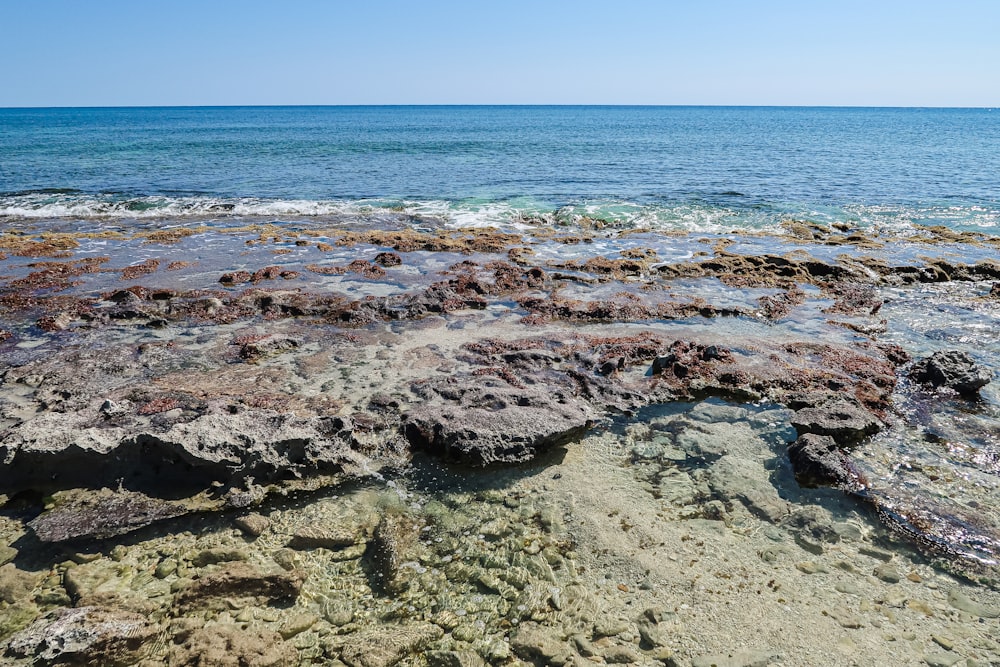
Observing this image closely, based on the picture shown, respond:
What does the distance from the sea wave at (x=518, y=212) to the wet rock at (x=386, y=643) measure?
2054cm

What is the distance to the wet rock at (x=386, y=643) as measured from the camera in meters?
4.50

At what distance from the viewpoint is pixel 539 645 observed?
466 cm

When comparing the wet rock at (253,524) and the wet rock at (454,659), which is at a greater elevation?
the wet rock at (253,524)

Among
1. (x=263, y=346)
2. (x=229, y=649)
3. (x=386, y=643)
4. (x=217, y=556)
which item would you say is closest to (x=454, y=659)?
(x=386, y=643)

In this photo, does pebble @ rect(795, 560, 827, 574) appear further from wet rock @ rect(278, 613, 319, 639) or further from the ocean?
wet rock @ rect(278, 613, 319, 639)

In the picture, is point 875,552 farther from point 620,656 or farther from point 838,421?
point 620,656

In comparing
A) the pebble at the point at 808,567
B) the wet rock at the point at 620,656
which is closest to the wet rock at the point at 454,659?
the wet rock at the point at 620,656

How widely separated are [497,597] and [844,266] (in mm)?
15828

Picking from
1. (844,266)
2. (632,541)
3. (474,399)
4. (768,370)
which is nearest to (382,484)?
(474,399)

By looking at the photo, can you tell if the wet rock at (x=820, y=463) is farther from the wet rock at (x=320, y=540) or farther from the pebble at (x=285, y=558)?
the pebble at (x=285, y=558)

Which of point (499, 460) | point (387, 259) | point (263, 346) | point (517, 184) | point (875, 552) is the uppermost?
point (517, 184)

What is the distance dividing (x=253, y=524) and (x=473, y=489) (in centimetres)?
240

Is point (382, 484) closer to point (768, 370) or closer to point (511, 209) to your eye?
point (768, 370)

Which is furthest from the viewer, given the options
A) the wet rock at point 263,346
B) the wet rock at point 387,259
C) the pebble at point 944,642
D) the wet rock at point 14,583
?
the wet rock at point 387,259
